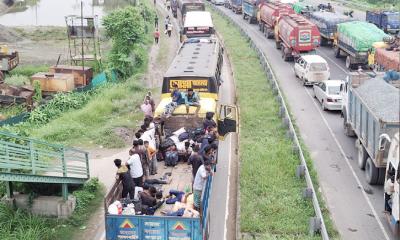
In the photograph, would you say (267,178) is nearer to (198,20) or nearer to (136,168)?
(136,168)

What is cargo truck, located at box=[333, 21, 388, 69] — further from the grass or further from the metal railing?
the metal railing

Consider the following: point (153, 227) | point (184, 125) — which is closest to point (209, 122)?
point (184, 125)

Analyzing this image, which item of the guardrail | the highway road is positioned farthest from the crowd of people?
the highway road

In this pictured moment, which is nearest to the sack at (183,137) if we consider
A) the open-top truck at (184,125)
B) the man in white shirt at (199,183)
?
the open-top truck at (184,125)

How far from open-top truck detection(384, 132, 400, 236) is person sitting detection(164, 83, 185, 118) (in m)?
6.43

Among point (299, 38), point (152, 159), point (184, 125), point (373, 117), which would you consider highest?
point (299, 38)

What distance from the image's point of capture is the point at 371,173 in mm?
16250

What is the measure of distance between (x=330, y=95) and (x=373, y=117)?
8645 millimetres

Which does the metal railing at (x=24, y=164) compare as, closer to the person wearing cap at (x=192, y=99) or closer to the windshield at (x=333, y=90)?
the person wearing cap at (x=192, y=99)

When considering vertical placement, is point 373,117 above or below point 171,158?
above

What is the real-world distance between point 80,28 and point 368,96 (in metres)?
25.9

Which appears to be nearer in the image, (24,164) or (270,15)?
(24,164)

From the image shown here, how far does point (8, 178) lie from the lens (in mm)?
12672

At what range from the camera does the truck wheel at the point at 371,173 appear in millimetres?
16109
